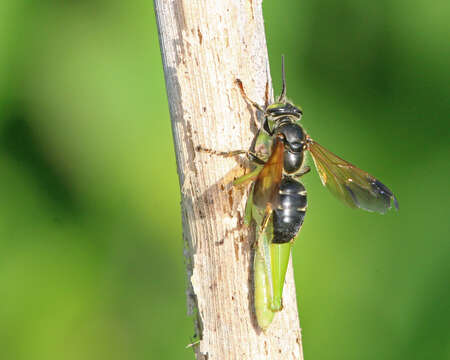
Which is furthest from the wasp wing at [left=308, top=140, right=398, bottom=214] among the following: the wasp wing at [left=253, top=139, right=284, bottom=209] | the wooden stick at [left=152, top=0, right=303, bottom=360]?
the wooden stick at [left=152, top=0, right=303, bottom=360]

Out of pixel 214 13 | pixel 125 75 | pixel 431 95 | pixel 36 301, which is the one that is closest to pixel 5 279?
pixel 36 301

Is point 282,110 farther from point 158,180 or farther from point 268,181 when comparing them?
point 158,180

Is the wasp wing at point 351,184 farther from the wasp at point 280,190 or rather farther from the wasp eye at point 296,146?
the wasp eye at point 296,146

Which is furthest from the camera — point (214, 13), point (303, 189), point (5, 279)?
point (5, 279)

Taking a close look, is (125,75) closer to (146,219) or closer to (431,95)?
(146,219)

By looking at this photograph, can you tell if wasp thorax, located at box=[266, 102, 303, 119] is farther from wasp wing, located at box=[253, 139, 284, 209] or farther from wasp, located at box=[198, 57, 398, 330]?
wasp wing, located at box=[253, 139, 284, 209]

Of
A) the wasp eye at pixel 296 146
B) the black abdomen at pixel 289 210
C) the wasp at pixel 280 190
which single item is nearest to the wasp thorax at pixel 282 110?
the wasp at pixel 280 190
